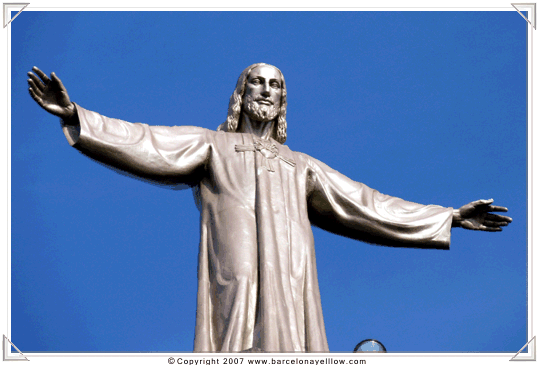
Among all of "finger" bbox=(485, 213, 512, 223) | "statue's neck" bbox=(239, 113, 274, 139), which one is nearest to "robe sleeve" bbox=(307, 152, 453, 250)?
"finger" bbox=(485, 213, 512, 223)

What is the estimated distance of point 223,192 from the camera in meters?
12.1

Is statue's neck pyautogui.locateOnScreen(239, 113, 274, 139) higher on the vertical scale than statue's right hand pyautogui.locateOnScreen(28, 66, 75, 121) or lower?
higher

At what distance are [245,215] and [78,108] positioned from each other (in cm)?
211

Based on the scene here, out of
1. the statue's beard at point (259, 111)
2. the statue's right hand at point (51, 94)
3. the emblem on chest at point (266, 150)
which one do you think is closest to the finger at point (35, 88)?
the statue's right hand at point (51, 94)

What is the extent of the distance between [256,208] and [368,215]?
1646 millimetres

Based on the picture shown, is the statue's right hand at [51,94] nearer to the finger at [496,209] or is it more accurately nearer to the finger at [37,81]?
the finger at [37,81]

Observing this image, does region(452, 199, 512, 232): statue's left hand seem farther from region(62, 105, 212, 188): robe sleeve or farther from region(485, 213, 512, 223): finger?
region(62, 105, 212, 188): robe sleeve

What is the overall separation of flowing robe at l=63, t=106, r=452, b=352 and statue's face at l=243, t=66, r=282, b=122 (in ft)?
1.25

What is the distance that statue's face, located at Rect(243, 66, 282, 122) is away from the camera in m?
13.0

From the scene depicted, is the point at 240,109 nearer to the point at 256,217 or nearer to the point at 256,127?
the point at 256,127

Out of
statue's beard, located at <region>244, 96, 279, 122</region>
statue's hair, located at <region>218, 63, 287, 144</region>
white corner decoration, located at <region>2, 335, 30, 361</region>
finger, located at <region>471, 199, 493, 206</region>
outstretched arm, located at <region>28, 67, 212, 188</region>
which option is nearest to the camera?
white corner decoration, located at <region>2, 335, 30, 361</region>
